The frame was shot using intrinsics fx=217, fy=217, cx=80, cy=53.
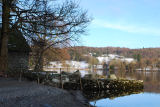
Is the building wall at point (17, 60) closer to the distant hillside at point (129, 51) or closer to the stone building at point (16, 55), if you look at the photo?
the stone building at point (16, 55)

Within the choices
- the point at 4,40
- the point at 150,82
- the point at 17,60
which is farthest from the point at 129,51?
the point at 4,40

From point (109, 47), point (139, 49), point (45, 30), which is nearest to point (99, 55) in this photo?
point (109, 47)

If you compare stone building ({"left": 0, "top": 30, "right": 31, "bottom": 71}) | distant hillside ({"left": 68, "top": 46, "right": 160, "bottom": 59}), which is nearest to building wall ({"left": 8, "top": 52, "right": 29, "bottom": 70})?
stone building ({"left": 0, "top": 30, "right": 31, "bottom": 71})

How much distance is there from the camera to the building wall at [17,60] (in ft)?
72.6

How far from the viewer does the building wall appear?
22141 millimetres

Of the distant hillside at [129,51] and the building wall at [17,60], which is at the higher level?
the distant hillside at [129,51]

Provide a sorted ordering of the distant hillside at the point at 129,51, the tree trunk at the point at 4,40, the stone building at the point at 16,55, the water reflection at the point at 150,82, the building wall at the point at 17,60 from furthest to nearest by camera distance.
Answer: the distant hillside at the point at 129,51
the water reflection at the point at 150,82
the building wall at the point at 17,60
the stone building at the point at 16,55
the tree trunk at the point at 4,40

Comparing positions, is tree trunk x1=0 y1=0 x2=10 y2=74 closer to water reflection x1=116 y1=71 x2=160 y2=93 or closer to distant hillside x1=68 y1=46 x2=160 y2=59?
water reflection x1=116 y1=71 x2=160 y2=93

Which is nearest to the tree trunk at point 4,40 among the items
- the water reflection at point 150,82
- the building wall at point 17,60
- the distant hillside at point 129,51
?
the building wall at point 17,60

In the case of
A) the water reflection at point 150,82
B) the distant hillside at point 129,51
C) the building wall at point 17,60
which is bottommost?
the water reflection at point 150,82

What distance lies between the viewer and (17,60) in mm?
22688

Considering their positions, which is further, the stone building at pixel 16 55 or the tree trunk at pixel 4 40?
the stone building at pixel 16 55

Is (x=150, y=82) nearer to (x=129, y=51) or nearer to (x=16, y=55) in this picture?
(x=16, y=55)

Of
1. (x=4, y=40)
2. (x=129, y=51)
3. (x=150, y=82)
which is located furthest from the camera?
(x=129, y=51)
